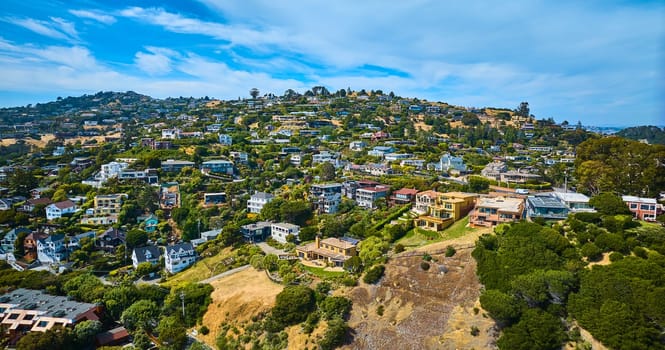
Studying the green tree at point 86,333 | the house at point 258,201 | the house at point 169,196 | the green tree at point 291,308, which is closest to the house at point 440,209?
the green tree at point 291,308

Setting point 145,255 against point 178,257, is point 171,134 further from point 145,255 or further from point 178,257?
point 178,257

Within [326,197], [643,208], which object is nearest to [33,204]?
[326,197]

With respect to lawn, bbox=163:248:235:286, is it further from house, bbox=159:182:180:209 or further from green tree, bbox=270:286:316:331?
house, bbox=159:182:180:209

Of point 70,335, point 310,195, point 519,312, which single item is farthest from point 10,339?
point 519,312

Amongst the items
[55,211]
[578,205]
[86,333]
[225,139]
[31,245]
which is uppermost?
[225,139]

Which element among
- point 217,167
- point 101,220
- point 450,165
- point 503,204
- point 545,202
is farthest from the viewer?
point 217,167

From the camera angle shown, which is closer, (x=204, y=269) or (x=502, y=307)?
(x=502, y=307)

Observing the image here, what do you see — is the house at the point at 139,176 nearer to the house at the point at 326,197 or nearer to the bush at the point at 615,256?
the house at the point at 326,197
